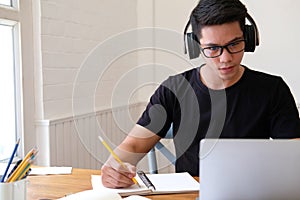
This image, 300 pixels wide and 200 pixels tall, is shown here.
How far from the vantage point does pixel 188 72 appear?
1738 millimetres

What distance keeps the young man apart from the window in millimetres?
761

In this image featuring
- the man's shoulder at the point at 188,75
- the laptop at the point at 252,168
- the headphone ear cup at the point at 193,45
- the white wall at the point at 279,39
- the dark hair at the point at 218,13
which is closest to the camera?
the laptop at the point at 252,168

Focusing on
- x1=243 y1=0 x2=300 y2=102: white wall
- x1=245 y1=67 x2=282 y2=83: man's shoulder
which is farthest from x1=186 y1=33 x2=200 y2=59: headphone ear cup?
x1=243 y1=0 x2=300 y2=102: white wall

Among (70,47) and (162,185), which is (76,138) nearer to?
(70,47)

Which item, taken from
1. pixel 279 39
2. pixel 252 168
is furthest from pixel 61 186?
pixel 279 39

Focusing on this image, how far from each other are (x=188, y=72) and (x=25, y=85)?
0.87 m

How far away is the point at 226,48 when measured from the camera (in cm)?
145

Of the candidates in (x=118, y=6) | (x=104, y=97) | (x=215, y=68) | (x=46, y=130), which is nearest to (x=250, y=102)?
(x=215, y=68)

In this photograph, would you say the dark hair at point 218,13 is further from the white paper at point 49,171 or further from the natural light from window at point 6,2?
the natural light from window at point 6,2

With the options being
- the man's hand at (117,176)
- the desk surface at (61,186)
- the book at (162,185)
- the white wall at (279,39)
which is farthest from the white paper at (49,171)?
the white wall at (279,39)

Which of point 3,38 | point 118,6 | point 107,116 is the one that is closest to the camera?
point 3,38

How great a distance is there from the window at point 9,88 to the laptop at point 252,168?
135 centimetres

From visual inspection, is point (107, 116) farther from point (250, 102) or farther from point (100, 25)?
point (250, 102)

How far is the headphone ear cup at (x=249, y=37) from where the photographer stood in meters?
1.52
